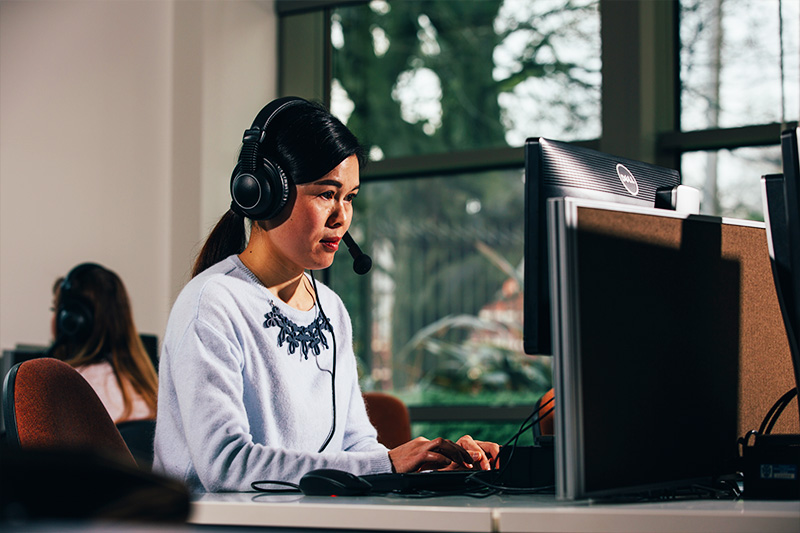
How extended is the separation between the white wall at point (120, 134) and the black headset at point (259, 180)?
1.55 m

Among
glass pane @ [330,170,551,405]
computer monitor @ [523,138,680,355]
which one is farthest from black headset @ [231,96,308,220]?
glass pane @ [330,170,551,405]

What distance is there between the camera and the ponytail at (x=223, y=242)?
5.23 feet

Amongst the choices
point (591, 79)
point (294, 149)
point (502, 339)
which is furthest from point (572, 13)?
point (294, 149)

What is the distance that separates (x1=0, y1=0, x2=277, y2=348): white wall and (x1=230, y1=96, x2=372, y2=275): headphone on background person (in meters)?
1.55

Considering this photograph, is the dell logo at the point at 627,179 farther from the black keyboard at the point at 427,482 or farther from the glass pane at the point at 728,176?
the glass pane at the point at 728,176

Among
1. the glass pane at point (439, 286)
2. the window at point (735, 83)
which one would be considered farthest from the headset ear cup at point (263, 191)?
the glass pane at point (439, 286)

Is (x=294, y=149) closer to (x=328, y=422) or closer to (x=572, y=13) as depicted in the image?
(x=328, y=422)

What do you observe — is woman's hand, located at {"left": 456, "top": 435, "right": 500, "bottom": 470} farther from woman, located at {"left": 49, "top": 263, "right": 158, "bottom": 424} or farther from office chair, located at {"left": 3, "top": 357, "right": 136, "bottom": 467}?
woman, located at {"left": 49, "top": 263, "right": 158, "bottom": 424}

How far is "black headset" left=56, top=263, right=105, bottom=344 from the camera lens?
8.43 ft

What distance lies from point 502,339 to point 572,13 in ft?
4.61

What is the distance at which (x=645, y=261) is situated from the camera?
1000 millimetres

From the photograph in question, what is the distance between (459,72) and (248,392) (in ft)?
9.27

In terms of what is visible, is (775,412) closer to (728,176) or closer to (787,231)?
(787,231)

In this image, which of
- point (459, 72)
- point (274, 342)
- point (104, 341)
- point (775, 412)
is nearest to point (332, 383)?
point (274, 342)
